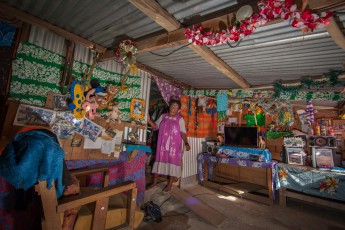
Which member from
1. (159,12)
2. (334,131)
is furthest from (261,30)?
(334,131)

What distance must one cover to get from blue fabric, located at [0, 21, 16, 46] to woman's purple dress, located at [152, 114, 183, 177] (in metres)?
3.05

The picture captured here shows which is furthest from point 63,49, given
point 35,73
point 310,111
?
point 310,111

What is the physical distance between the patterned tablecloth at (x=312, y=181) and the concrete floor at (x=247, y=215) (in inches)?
19.3

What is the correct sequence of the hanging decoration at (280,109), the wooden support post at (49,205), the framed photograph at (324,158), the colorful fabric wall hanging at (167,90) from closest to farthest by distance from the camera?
1. the wooden support post at (49,205)
2. the framed photograph at (324,158)
3. the colorful fabric wall hanging at (167,90)
4. the hanging decoration at (280,109)

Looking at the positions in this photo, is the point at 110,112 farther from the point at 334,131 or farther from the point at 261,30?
the point at 334,131

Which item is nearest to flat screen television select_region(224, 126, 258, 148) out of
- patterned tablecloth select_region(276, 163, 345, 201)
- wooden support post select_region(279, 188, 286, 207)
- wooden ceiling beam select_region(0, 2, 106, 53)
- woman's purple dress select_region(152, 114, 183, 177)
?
patterned tablecloth select_region(276, 163, 345, 201)

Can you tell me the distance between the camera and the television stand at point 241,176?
4.18 m

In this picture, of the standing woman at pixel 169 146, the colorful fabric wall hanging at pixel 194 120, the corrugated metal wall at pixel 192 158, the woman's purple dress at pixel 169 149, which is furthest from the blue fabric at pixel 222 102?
the woman's purple dress at pixel 169 149

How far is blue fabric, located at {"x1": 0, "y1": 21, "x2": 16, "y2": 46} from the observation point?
2141 millimetres

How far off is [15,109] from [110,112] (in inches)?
51.9

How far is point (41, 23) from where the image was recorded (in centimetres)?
238

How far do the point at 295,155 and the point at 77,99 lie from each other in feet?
16.4

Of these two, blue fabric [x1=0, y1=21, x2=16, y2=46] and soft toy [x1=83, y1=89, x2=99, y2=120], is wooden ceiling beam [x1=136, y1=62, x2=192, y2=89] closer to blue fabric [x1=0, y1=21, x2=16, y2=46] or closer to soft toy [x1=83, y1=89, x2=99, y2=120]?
soft toy [x1=83, y1=89, x2=99, y2=120]

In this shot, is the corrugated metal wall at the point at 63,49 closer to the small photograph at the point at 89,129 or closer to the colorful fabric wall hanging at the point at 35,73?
the colorful fabric wall hanging at the point at 35,73
